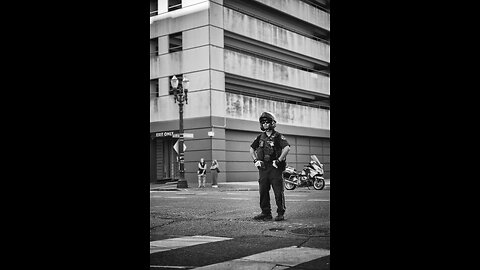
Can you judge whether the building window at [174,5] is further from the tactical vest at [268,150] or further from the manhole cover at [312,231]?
the manhole cover at [312,231]

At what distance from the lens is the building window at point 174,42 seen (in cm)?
2516

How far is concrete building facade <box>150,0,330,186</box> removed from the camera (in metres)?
24.2

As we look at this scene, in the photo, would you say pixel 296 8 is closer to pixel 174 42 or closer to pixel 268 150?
pixel 174 42

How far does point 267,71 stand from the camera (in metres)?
25.3

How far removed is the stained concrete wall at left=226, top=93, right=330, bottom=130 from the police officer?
16.8 meters

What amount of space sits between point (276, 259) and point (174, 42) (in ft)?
71.8

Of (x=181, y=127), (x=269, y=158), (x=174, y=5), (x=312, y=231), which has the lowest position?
(x=312, y=231)

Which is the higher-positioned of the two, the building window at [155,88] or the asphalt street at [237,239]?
the building window at [155,88]

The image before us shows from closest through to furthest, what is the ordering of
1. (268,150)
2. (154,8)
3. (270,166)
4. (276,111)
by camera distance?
(268,150), (270,166), (154,8), (276,111)

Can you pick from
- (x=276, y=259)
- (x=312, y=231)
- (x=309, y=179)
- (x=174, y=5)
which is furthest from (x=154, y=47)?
(x=276, y=259)

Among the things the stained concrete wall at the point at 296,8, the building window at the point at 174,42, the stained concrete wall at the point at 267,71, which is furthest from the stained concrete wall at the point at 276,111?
the stained concrete wall at the point at 296,8

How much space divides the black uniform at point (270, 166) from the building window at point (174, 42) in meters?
18.1
